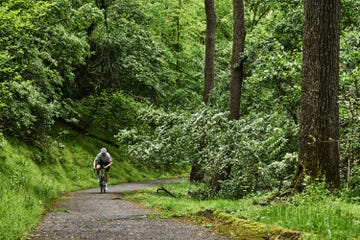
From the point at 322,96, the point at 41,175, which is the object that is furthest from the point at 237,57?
the point at 41,175

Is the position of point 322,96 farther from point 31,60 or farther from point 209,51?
point 209,51

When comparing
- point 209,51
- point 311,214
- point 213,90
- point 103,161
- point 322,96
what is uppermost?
point 209,51

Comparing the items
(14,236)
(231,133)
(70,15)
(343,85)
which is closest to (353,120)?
(343,85)

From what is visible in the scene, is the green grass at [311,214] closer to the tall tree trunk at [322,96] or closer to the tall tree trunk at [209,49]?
the tall tree trunk at [322,96]

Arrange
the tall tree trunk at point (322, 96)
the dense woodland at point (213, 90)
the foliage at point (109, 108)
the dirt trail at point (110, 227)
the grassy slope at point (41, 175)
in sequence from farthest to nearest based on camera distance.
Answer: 1. the foliage at point (109, 108)
2. the grassy slope at point (41, 175)
3. the dense woodland at point (213, 90)
4. the tall tree trunk at point (322, 96)
5. the dirt trail at point (110, 227)

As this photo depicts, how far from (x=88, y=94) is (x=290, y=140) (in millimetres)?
18942

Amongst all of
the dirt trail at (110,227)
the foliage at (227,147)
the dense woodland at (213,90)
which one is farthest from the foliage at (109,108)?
the dirt trail at (110,227)

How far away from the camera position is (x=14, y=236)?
774 centimetres

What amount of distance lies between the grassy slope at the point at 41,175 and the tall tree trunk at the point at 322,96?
5.34 meters

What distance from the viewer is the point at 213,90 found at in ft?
64.8

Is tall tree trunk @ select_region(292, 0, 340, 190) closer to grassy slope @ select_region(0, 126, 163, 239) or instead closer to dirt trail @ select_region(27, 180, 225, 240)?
dirt trail @ select_region(27, 180, 225, 240)

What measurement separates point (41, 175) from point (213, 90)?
26.1ft

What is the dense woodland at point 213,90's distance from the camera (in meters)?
8.78

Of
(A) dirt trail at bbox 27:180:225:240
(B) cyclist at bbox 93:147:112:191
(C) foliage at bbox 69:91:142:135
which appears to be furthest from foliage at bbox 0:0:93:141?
(C) foliage at bbox 69:91:142:135
